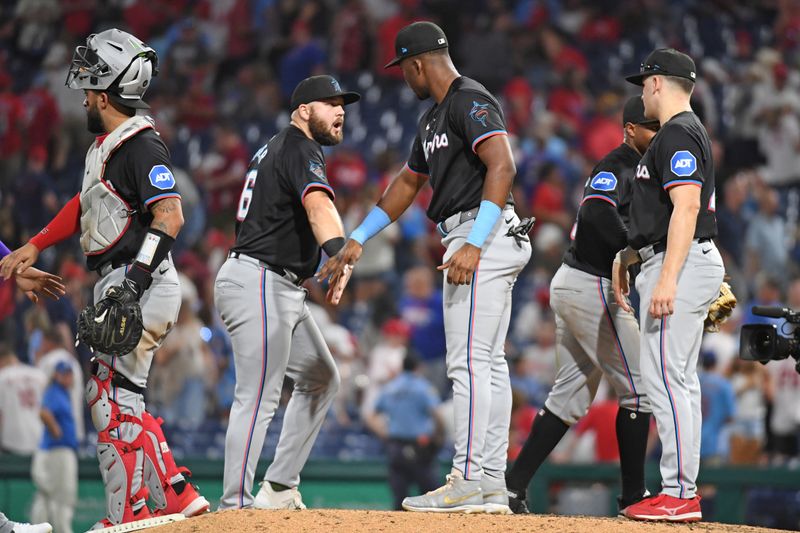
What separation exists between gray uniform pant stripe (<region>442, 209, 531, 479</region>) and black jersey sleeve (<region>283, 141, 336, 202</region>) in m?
0.71

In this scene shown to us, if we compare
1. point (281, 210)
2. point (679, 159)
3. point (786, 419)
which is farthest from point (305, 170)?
point (786, 419)

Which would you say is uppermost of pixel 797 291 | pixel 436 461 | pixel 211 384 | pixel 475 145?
pixel 475 145

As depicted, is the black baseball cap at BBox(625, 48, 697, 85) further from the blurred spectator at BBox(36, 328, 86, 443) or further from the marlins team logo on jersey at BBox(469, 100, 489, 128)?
the blurred spectator at BBox(36, 328, 86, 443)

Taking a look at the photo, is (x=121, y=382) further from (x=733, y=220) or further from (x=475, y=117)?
(x=733, y=220)

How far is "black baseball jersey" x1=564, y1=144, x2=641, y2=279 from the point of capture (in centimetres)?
566

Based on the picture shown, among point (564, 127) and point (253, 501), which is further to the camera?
point (564, 127)

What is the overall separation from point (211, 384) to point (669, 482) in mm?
6503

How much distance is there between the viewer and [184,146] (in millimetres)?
14359

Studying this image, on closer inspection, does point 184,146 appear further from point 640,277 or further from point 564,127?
point 640,277

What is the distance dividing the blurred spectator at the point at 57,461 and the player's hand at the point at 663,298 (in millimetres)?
6023

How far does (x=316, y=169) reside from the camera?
5496mm

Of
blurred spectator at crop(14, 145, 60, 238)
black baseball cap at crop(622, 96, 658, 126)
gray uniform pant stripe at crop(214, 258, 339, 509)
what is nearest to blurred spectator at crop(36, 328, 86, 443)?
blurred spectator at crop(14, 145, 60, 238)

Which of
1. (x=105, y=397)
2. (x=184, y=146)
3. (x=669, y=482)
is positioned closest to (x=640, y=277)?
(x=669, y=482)

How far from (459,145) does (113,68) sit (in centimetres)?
162
